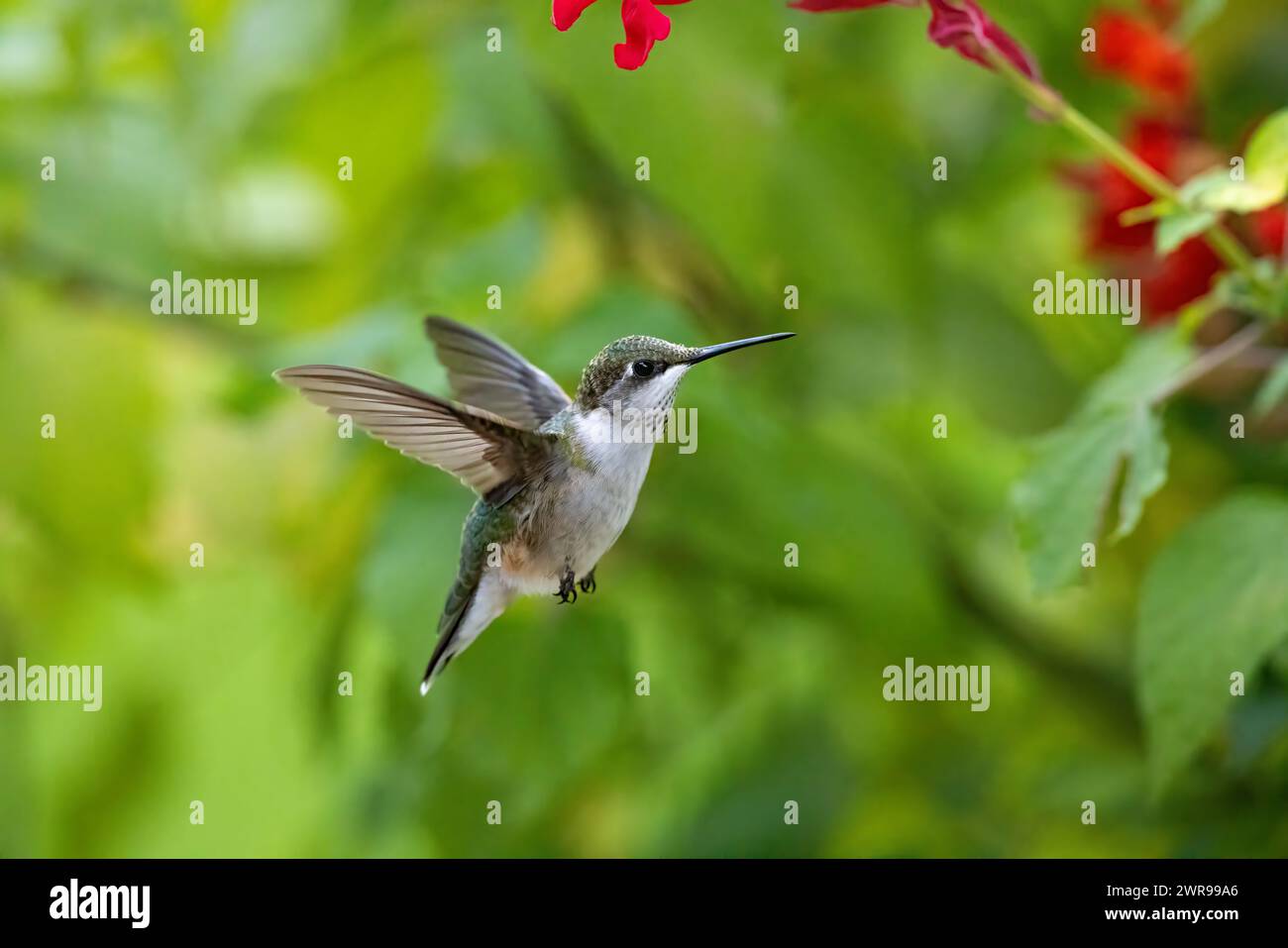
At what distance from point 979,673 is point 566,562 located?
753 mm

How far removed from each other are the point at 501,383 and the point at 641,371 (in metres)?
0.19

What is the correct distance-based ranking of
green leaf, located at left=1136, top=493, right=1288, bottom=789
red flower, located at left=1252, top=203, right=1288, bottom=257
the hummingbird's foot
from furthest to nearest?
red flower, located at left=1252, top=203, right=1288, bottom=257, green leaf, located at left=1136, top=493, right=1288, bottom=789, the hummingbird's foot

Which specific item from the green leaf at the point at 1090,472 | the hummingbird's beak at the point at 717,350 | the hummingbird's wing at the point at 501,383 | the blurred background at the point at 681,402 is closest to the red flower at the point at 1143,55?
the blurred background at the point at 681,402

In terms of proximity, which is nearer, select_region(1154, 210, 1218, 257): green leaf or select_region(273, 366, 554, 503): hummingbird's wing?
select_region(273, 366, 554, 503): hummingbird's wing

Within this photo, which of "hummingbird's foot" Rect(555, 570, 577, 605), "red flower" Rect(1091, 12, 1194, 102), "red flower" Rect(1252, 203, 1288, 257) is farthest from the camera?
"red flower" Rect(1091, 12, 1194, 102)

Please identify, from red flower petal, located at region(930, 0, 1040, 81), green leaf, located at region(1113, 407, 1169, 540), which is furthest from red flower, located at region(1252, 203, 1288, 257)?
red flower petal, located at region(930, 0, 1040, 81)

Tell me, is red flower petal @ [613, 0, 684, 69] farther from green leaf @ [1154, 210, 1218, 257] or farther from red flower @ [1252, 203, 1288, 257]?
red flower @ [1252, 203, 1288, 257]

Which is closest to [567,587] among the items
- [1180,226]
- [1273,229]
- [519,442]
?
[519,442]

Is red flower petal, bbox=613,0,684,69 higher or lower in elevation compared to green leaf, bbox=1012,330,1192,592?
higher

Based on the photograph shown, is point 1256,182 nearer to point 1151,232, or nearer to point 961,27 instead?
point 961,27

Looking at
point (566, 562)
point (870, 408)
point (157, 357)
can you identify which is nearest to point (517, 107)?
point (870, 408)

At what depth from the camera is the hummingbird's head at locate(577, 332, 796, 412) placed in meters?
0.47

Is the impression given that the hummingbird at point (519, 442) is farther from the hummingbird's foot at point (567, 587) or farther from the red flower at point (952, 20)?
the red flower at point (952, 20)

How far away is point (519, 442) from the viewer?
0.57m
